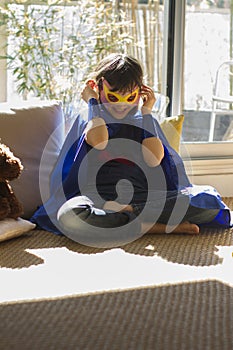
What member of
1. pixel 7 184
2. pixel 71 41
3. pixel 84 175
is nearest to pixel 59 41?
pixel 71 41

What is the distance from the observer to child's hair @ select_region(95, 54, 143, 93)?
2473 mm

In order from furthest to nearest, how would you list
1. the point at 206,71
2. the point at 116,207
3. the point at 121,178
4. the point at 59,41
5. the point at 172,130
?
the point at 206,71, the point at 59,41, the point at 172,130, the point at 121,178, the point at 116,207

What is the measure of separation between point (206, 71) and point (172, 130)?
0.57 meters

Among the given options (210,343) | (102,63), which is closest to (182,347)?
(210,343)

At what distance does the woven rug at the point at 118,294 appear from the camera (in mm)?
1525

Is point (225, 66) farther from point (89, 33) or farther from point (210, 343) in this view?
point (210, 343)

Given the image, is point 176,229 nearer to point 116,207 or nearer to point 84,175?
point 116,207

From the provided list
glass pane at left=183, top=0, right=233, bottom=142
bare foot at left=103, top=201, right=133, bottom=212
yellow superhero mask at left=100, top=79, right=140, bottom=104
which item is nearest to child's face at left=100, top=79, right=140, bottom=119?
yellow superhero mask at left=100, top=79, right=140, bottom=104

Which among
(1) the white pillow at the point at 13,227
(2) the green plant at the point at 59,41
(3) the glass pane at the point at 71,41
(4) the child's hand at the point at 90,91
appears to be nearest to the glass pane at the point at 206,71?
(3) the glass pane at the point at 71,41

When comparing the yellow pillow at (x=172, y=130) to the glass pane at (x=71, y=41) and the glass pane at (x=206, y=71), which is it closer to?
the glass pane at (x=71, y=41)

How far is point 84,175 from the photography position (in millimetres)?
2527

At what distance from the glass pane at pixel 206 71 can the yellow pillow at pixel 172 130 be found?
16.2 inches

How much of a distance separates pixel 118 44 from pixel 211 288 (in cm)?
157

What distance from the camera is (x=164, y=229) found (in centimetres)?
244
